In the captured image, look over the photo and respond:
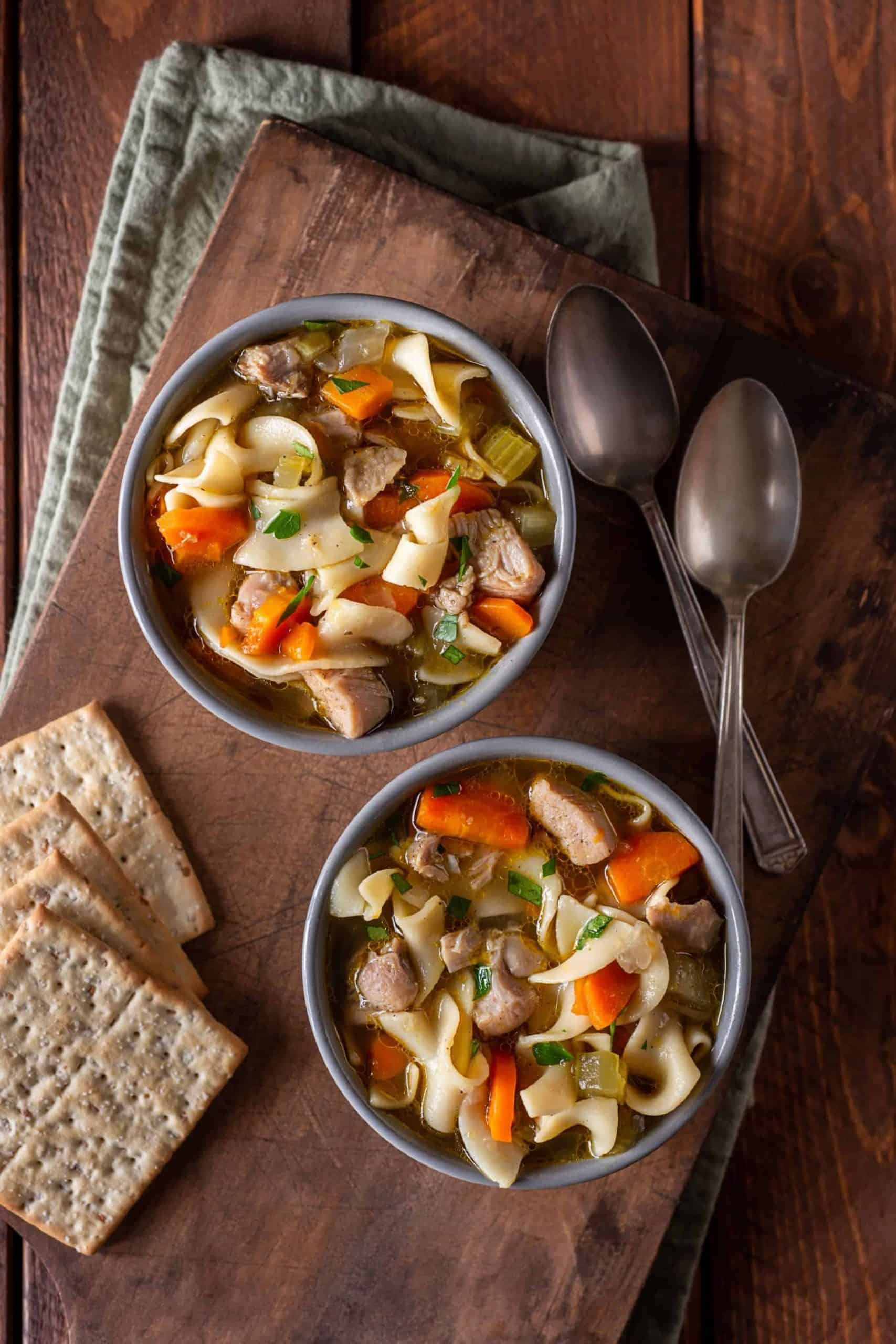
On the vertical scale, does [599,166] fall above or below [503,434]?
above

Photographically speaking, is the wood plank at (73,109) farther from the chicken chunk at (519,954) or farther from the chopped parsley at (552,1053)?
the chopped parsley at (552,1053)

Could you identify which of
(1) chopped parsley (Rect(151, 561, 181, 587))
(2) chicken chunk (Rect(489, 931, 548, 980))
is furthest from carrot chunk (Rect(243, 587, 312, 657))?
(2) chicken chunk (Rect(489, 931, 548, 980))

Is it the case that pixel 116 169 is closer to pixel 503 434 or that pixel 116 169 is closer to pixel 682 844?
pixel 503 434

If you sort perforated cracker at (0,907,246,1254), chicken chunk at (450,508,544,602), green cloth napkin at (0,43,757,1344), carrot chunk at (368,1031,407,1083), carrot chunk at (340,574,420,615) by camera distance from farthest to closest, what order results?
green cloth napkin at (0,43,757,1344)
perforated cracker at (0,907,246,1254)
carrot chunk at (368,1031,407,1083)
carrot chunk at (340,574,420,615)
chicken chunk at (450,508,544,602)

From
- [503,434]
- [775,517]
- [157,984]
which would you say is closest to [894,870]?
[775,517]

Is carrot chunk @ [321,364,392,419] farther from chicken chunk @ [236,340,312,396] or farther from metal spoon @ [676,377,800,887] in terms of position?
metal spoon @ [676,377,800,887]

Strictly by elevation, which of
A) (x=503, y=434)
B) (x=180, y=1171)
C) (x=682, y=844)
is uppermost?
(x=503, y=434)
